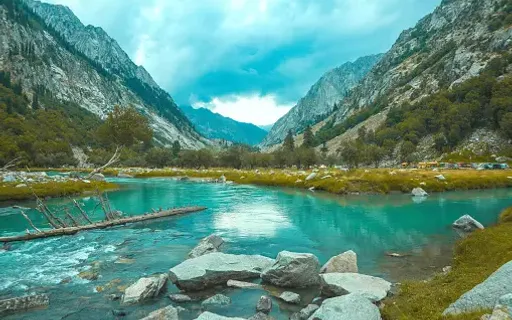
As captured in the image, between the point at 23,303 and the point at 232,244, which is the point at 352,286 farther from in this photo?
the point at 23,303

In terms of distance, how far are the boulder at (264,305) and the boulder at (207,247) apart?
9.30 meters

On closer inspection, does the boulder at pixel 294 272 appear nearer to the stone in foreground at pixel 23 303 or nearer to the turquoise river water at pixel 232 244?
the turquoise river water at pixel 232 244

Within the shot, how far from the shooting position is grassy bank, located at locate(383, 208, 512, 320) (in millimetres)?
13031

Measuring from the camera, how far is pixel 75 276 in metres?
21.0

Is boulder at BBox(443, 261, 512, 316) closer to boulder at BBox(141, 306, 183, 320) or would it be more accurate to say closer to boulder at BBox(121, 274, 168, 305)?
boulder at BBox(141, 306, 183, 320)

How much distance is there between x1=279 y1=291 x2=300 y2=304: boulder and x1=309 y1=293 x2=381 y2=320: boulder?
134 inches

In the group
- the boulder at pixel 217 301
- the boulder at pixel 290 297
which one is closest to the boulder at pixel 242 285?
the boulder at pixel 217 301

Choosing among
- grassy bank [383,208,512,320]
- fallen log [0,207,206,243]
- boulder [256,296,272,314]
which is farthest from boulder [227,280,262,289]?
fallen log [0,207,206,243]

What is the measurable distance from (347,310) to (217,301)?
6738 millimetres

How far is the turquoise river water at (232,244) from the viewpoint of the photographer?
18.1m

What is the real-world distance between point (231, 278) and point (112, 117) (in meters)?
57.0

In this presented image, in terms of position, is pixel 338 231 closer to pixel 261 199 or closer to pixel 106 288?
pixel 106 288

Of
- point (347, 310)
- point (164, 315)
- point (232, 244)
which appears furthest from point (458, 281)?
point (232, 244)

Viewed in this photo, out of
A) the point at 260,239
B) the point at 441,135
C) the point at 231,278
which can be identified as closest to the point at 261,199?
the point at 260,239
